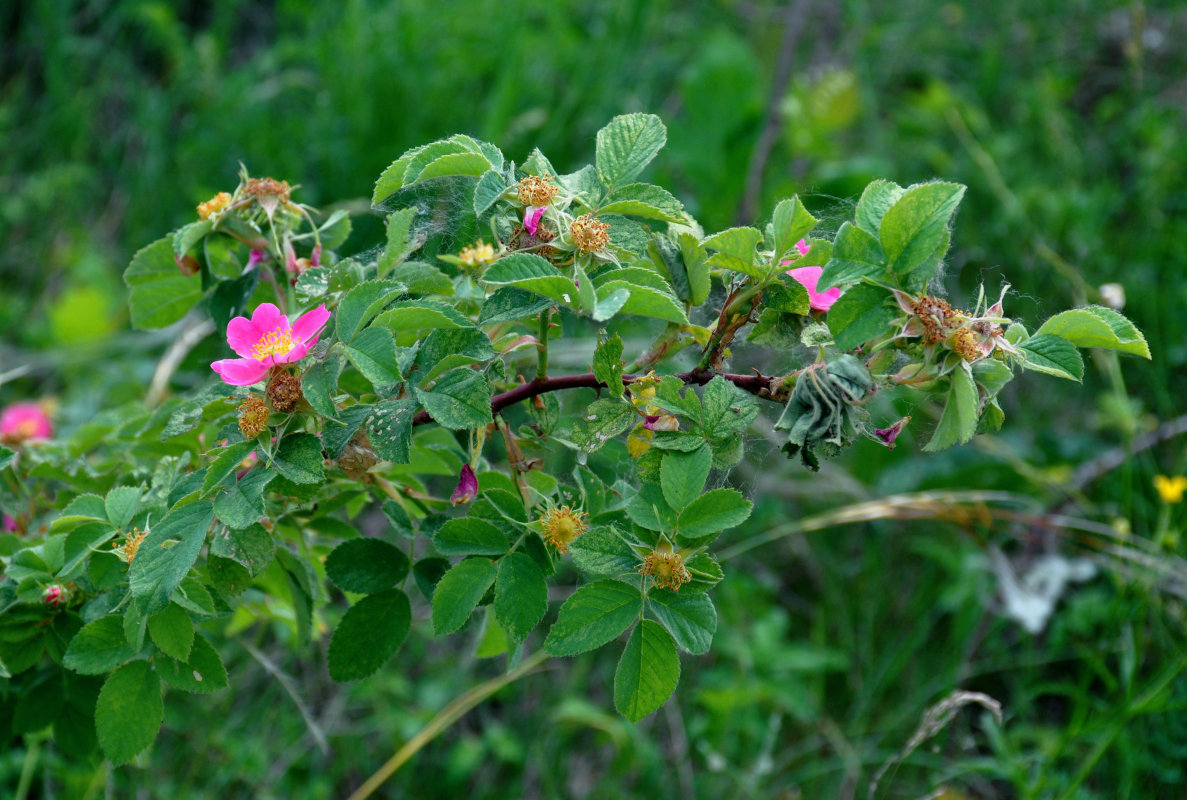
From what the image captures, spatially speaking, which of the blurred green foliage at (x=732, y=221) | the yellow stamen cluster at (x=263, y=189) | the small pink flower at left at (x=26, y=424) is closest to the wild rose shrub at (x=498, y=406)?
the yellow stamen cluster at (x=263, y=189)

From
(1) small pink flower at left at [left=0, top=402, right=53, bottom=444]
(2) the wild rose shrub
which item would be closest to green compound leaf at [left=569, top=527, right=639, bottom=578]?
(2) the wild rose shrub

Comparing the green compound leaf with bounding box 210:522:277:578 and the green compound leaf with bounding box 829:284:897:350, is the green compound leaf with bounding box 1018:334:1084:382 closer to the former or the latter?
the green compound leaf with bounding box 829:284:897:350

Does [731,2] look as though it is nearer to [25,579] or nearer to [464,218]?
[464,218]

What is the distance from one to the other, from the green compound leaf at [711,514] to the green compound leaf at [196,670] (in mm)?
382

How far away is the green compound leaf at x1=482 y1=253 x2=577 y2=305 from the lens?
0.61 m

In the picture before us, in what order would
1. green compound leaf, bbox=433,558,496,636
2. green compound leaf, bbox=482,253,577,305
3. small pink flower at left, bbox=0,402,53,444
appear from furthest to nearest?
small pink flower at left, bbox=0,402,53,444, green compound leaf, bbox=433,558,496,636, green compound leaf, bbox=482,253,577,305

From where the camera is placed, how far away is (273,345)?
0.69 meters

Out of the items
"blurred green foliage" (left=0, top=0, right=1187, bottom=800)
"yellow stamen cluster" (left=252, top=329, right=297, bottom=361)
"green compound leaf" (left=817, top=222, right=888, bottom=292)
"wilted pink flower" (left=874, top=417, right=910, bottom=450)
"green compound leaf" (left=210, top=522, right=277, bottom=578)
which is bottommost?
"blurred green foliage" (left=0, top=0, right=1187, bottom=800)

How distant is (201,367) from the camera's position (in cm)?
213

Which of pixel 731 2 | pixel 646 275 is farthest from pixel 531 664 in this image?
pixel 731 2

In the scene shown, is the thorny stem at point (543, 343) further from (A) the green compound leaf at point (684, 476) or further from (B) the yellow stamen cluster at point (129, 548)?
(B) the yellow stamen cluster at point (129, 548)

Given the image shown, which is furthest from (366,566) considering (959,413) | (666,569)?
(959,413)

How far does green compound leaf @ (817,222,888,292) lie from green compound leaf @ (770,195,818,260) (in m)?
Answer: 0.03

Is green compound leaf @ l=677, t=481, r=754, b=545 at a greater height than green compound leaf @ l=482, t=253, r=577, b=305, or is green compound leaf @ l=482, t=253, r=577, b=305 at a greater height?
green compound leaf @ l=482, t=253, r=577, b=305
